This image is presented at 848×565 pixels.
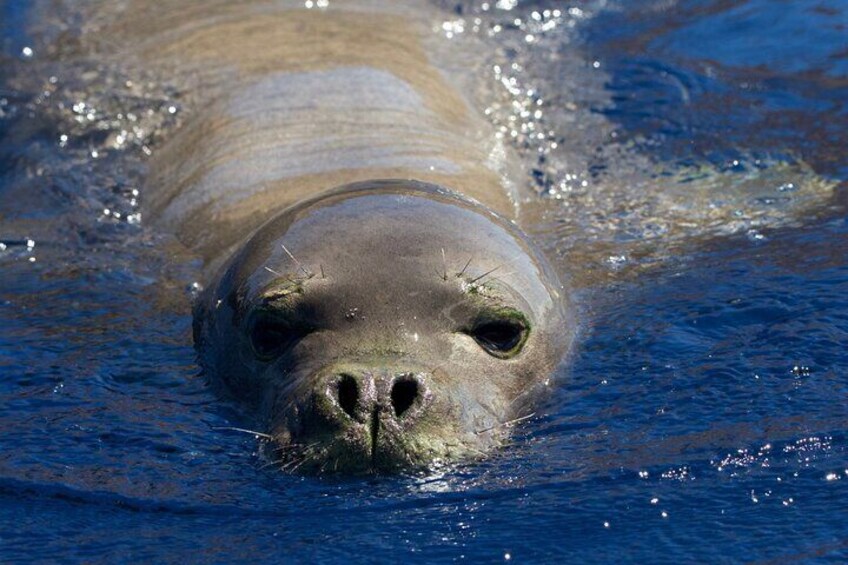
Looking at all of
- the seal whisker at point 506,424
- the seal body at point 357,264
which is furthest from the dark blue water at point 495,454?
the seal body at point 357,264

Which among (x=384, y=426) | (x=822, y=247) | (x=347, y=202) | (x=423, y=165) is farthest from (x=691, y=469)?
(x=423, y=165)

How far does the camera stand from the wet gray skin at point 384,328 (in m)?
5.05

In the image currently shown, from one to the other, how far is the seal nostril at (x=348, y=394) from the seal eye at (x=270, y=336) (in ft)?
2.05

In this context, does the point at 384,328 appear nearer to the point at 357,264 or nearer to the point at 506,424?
the point at 357,264

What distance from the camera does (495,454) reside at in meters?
5.27

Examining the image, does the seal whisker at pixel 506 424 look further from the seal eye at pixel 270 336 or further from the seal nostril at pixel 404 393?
the seal eye at pixel 270 336

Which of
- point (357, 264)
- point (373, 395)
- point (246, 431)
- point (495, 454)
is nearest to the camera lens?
point (373, 395)

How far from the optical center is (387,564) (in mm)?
4641

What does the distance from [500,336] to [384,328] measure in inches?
21.2

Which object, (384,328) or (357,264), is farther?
(357,264)

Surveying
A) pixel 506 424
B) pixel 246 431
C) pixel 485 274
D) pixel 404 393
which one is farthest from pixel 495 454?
pixel 246 431

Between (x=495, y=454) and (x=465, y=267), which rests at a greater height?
(x=465, y=267)

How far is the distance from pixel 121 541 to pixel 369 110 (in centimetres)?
417

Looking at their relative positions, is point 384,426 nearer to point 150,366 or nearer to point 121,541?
point 121,541
